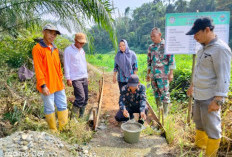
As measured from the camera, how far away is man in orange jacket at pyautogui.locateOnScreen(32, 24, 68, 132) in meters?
2.45

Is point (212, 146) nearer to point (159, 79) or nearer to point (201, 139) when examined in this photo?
point (201, 139)

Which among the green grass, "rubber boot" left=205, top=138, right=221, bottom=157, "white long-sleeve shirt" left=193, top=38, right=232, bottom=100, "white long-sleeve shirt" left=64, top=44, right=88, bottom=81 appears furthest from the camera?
the green grass

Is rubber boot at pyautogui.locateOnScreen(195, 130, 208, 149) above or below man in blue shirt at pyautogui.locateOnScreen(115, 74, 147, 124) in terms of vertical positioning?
below

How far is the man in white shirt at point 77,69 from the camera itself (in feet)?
9.87

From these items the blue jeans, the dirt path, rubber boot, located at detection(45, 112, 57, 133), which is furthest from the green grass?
rubber boot, located at detection(45, 112, 57, 133)

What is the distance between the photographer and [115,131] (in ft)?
10.4

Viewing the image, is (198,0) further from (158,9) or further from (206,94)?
(206,94)

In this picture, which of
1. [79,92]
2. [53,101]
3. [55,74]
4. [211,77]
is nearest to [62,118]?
[53,101]

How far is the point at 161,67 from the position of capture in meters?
3.34

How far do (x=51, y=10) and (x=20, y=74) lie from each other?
5.94 ft

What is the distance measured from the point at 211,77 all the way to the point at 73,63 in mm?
2192

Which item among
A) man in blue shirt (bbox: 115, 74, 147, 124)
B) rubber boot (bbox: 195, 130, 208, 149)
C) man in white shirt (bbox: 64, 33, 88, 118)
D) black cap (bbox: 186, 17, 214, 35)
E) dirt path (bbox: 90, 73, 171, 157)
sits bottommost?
dirt path (bbox: 90, 73, 171, 157)

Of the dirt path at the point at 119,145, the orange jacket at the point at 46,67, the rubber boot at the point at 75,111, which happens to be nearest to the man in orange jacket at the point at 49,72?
the orange jacket at the point at 46,67

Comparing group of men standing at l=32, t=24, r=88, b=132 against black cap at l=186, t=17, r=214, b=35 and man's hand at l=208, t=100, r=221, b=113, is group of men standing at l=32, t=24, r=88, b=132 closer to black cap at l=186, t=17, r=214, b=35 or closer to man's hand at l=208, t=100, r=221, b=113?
black cap at l=186, t=17, r=214, b=35
